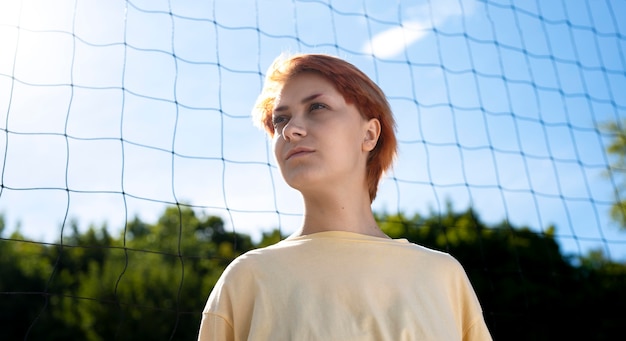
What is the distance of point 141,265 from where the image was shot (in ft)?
50.8

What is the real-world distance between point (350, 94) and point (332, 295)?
1.28 feet

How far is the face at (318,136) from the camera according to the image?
141 cm

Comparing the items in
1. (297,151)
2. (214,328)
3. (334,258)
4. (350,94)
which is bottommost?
(214,328)

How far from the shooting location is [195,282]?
14.3 m

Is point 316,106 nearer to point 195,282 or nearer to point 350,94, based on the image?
point 350,94

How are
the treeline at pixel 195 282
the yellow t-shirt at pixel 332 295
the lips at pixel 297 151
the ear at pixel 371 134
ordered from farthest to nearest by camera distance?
1. the treeline at pixel 195 282
2. the ear at pixel 371 134
3. the lips at pixel 297 151
4. the yellow t-shirt at pixel 332 295

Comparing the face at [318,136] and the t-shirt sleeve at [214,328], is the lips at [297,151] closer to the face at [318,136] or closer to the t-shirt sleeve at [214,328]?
the face at [318,136]

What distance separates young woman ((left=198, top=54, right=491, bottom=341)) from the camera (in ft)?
4.33

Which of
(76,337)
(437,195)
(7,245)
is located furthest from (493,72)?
(7,245)

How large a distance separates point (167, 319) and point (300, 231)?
43.5 feet

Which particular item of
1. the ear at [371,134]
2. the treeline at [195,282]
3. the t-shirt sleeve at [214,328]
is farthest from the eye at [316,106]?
A: the treeline at [195,282]

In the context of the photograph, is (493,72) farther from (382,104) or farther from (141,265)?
(141,265)

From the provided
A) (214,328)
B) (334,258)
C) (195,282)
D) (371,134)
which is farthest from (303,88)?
(195,282)

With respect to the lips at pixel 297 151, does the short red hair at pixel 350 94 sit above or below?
above
